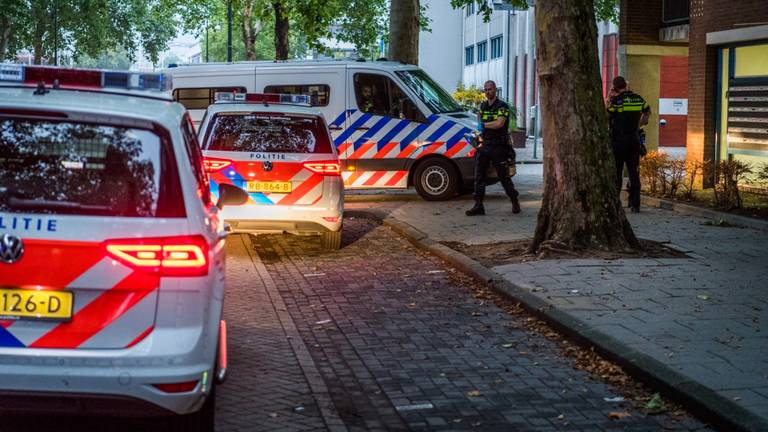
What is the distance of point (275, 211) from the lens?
13.0 m

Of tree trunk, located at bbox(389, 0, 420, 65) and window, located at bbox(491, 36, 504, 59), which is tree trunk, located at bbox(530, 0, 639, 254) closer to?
tree trunk, located at bbox(389, 0, 420, 65)

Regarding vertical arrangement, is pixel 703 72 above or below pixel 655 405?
above

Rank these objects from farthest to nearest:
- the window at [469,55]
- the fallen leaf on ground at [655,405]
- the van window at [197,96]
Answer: the window at [469,55] → the van window at [197,96] → the fallen leaf on ground at [655,405]

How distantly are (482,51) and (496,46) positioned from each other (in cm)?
553

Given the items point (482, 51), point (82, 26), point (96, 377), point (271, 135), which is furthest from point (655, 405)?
point (482, 51)

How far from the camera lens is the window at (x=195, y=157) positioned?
560 centimetres

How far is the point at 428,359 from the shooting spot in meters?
7.88

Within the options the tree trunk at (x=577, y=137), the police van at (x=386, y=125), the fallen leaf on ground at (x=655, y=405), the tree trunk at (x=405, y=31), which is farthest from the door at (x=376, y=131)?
the fallen leaf on ground at (x=655, y=405)

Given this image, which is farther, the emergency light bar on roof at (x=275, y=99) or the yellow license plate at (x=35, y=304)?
the emergency light bar on roof at (x=275, y=99)

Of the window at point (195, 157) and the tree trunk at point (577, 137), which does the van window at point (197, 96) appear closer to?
the tree trunk at point (577, 137)

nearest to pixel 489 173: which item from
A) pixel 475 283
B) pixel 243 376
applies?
pixel 475 283

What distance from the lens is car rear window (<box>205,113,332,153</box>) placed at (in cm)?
1306

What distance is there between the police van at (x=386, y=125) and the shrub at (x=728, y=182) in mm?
4473

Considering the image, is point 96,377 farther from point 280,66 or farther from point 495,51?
point 495,51
